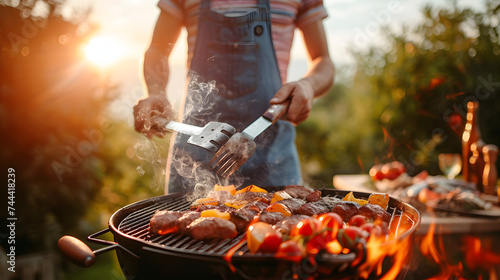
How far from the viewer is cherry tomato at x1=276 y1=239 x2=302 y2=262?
126 cm

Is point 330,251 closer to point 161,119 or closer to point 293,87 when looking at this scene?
point 293,87

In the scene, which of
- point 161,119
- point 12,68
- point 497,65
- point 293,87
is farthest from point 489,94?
point 12,68

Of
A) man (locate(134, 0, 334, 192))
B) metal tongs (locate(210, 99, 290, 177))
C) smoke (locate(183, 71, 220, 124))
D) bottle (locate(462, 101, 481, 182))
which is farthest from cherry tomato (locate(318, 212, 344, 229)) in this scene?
bottle (locate(462, 101, 481, 182))

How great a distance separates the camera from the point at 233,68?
2791 mm

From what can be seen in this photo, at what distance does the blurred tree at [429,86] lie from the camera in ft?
29.0

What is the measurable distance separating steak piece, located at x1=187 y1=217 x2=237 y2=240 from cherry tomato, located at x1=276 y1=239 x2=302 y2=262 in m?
0.40

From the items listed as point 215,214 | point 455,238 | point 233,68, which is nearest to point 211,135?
point 215,214

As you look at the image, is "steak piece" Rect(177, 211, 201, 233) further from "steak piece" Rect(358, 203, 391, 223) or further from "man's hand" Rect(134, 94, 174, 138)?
"steak piece" Rect(358, 203, 391, 223)

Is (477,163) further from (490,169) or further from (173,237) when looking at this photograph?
(173,237)

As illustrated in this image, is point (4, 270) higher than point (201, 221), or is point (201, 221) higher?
point (201, 221)

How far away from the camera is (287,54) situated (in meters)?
2.93

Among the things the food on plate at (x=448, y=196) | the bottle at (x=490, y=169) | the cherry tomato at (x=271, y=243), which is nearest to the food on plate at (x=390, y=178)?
the food on plate at (x=448, y=196)

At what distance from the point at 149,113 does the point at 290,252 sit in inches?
56.0

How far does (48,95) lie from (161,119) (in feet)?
10.5
